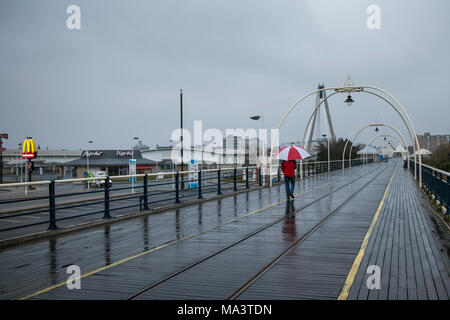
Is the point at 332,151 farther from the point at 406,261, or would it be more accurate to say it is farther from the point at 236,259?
the point at 236,259

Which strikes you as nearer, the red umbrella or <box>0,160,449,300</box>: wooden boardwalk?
<box>0,160,449,300</box>: wooden boardwalk

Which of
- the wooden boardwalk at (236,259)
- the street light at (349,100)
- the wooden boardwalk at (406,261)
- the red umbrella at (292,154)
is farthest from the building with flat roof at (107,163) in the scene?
the wooden boardwalk at (406,261)

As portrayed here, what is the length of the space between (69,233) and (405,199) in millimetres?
11934

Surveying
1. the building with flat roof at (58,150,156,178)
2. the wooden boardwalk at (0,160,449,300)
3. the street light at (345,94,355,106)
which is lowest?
the wooden boardwalk at (0,160,449,300)

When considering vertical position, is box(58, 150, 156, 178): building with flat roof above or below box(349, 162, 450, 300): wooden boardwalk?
above

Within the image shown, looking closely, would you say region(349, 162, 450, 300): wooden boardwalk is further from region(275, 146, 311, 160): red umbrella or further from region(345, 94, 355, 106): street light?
region(345, 94, 355, 106): street light

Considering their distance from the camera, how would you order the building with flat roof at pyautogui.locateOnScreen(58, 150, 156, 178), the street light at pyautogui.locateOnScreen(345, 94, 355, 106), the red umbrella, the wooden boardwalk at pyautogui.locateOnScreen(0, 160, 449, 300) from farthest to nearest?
1. the building with flat roof at pyautogui.locateOnScreen(58, 150, 156, 178)
2. the street light at pyautogui.locateOnScreen(345, 94, 355, 106)
3. the red umbrella
4. the wooden boardwalk at pyautogui.locateOnScreen(0, 160, 449, 300)

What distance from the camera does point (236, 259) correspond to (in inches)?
259

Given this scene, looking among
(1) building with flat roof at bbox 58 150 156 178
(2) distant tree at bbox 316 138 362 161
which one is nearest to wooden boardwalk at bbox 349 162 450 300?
(2) distant tree at bbox 316 138 362 161

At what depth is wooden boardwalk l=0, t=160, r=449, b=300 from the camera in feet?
16.3

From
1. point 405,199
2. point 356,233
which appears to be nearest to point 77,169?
point 405,199
